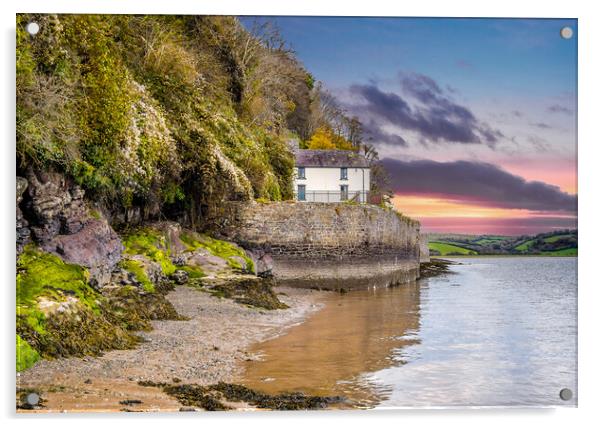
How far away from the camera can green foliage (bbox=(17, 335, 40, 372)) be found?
7574mm

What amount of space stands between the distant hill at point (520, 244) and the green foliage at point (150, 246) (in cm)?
536

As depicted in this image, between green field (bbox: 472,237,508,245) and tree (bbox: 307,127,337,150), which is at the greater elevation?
tree (bbox: 307,127,337,150)

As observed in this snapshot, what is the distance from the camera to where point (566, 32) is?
8.34 metres

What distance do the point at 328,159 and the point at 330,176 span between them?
858mm

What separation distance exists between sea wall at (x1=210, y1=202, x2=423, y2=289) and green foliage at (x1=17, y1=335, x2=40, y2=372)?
9.95 metres

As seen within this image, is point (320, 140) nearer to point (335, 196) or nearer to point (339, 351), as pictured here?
point (335, 196)

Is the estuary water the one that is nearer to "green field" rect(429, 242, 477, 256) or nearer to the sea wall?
"green field" rect(429, 242, 477, 256)

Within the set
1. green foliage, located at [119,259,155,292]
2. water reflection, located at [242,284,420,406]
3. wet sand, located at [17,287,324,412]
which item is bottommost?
water reflection, located at [242,284,420,406]

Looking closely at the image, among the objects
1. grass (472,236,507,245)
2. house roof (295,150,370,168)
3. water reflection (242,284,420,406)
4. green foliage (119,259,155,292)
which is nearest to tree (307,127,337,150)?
house roof (295,150,370,168)

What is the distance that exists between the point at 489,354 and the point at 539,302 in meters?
3.51

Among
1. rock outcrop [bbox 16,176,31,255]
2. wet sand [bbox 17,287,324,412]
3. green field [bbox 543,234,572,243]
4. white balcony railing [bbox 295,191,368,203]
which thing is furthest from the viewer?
white balcony railing [bbox 295,191,368,203]

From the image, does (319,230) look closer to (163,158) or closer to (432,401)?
(163,158)

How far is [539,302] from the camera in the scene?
1238cm

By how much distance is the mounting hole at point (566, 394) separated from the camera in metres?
7.91
